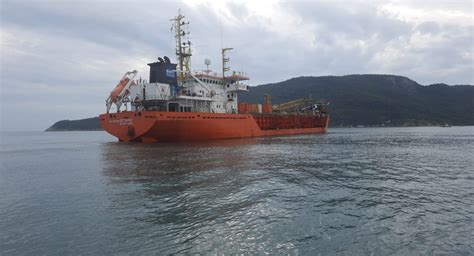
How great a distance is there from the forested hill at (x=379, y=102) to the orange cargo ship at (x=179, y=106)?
118474mm

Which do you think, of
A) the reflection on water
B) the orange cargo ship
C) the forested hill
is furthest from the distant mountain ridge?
the reflection on water

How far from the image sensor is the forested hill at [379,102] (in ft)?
521

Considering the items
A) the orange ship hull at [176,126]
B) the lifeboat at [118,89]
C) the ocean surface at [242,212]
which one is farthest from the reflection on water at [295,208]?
the lifeboat at [118,89]

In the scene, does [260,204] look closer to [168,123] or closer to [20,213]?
[20,213]

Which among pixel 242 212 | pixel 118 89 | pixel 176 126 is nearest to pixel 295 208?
pixel 242 212

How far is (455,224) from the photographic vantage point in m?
8.23

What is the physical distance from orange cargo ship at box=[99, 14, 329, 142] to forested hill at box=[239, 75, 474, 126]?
389 feet

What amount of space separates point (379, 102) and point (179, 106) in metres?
158

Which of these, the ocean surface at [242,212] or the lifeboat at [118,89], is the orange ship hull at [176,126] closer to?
the lifeboat at [118,89]

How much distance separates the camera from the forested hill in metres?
159

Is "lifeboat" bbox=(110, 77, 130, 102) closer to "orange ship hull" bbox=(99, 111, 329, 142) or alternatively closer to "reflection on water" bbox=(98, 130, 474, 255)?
"orange ship hull" bbox=(99, 111, 329, 142)

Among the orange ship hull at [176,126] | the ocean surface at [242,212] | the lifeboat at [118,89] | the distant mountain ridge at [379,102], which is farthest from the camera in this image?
the distant mountain ridge at [379,102]

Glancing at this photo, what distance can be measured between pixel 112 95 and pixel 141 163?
20.2m

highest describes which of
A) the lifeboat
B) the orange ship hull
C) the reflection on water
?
the lifeboat
